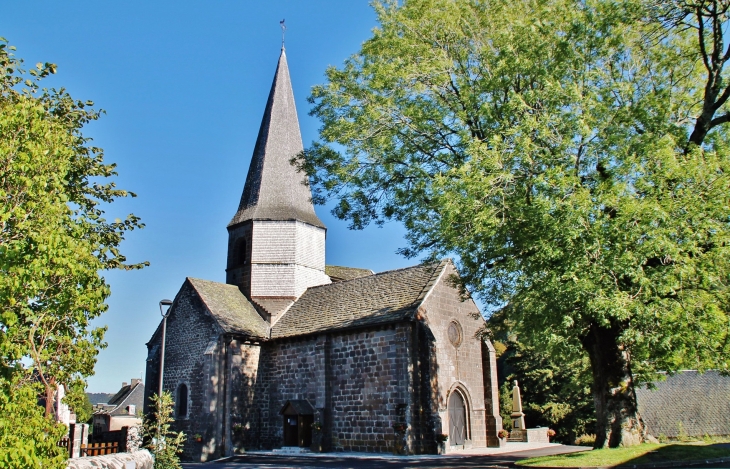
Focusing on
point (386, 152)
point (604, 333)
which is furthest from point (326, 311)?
point (604, 333)

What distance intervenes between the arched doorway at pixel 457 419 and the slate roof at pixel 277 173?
483 inches

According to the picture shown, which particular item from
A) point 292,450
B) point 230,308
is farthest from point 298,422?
point 230,308

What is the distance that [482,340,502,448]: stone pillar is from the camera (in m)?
22.8

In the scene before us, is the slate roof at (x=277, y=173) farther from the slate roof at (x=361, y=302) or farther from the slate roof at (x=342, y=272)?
the slate roof at (x=342, y=272)

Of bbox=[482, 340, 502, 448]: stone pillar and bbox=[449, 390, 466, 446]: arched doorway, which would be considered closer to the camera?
bbox=[449, 390, 466, 446]: arched doorway

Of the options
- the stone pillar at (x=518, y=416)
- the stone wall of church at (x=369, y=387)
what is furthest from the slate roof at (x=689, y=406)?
the stone wall of church at (x=369, y=387)

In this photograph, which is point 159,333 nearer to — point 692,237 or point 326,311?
point 326,311

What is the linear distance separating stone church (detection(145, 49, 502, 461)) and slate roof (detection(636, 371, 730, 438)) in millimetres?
13350

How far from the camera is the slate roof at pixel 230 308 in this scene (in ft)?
84.4

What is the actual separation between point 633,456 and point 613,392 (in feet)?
6.70

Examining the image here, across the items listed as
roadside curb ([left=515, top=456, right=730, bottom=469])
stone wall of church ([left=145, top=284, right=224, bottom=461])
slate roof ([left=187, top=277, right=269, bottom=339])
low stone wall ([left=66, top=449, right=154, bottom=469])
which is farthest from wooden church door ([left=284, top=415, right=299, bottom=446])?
roadside curb ([left=515, top=456, right=730, bottom=469])

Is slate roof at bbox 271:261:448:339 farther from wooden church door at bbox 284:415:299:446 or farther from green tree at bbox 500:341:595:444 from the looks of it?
green tree at bbox 500:341:595:444

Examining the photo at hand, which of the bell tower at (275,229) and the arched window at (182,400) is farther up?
the bell tower at (275,229)

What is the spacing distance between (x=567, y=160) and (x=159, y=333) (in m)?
24.1
